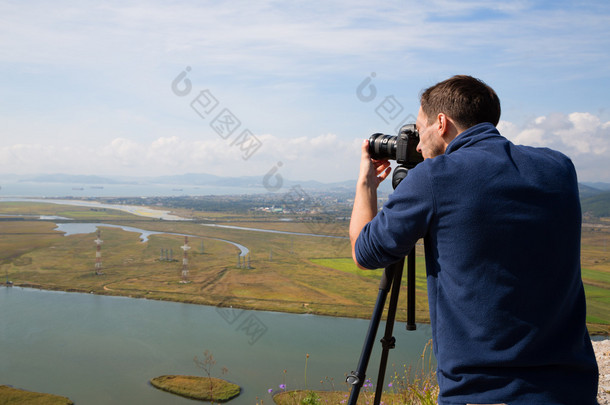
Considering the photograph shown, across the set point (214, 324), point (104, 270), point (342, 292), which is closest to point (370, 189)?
point (214, 324)

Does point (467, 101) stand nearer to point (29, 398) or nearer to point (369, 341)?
point (369, 341)

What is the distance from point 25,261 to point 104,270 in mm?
8460

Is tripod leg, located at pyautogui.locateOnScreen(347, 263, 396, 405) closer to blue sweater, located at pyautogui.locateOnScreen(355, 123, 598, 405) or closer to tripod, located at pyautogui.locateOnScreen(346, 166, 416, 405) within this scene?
tripod, located at pyautogui.locateOnScreen(346, 166, 416, 405)

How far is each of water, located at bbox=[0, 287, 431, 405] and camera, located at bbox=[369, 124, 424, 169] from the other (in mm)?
13828

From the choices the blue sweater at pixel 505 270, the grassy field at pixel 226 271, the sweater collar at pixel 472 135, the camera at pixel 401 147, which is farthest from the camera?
the grassy field at pixel 226 271

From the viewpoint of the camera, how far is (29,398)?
1666 centimetres

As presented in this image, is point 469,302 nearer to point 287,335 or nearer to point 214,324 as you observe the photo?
point 287,335

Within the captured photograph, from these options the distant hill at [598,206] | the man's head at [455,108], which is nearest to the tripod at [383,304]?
the man's head at [455,108]

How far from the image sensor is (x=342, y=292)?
33.2 meters

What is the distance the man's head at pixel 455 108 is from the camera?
1.11 meters

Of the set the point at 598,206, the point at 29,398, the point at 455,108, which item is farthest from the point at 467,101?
the point at 598,206

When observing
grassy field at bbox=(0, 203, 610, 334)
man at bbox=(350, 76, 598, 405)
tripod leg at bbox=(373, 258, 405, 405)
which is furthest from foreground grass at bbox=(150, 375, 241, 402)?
man at bbox=(350, 76, 598, 405)

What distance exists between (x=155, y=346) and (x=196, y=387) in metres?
6.72

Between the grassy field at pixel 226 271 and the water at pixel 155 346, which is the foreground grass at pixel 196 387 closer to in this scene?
the water at pixel 155 346
